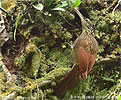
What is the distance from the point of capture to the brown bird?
5.58ft

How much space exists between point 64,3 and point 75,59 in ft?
2.13

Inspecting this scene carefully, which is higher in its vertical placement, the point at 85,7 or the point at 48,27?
the point at 85,7

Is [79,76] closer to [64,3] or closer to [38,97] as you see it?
[38,97]

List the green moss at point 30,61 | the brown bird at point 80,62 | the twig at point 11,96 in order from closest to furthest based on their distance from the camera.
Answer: the twig at point 11,96 < the brown bird at point 80,62 < the green moss at point 30,61

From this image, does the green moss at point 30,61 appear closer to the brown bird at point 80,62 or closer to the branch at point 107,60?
the brown bird at point 80,62

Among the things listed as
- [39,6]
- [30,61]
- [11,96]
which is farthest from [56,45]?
[11,96]

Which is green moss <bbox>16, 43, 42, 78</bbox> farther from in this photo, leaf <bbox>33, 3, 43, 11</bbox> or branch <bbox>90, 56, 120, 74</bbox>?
branch <bbox>90, 56, 120, 74</bbox>

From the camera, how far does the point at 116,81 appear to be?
2088mm

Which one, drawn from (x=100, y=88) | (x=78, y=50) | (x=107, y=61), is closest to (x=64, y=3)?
(x=78, y=50)

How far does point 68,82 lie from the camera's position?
177 cm

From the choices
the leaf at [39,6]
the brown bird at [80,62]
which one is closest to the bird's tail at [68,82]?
the brown bird at [80,62]

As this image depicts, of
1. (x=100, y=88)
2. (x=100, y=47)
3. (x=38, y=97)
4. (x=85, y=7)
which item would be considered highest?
(x=85, y=7)

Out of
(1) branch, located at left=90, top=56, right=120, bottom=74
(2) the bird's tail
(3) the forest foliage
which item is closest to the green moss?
(3) the forest foliage

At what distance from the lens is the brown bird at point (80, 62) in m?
1.70
